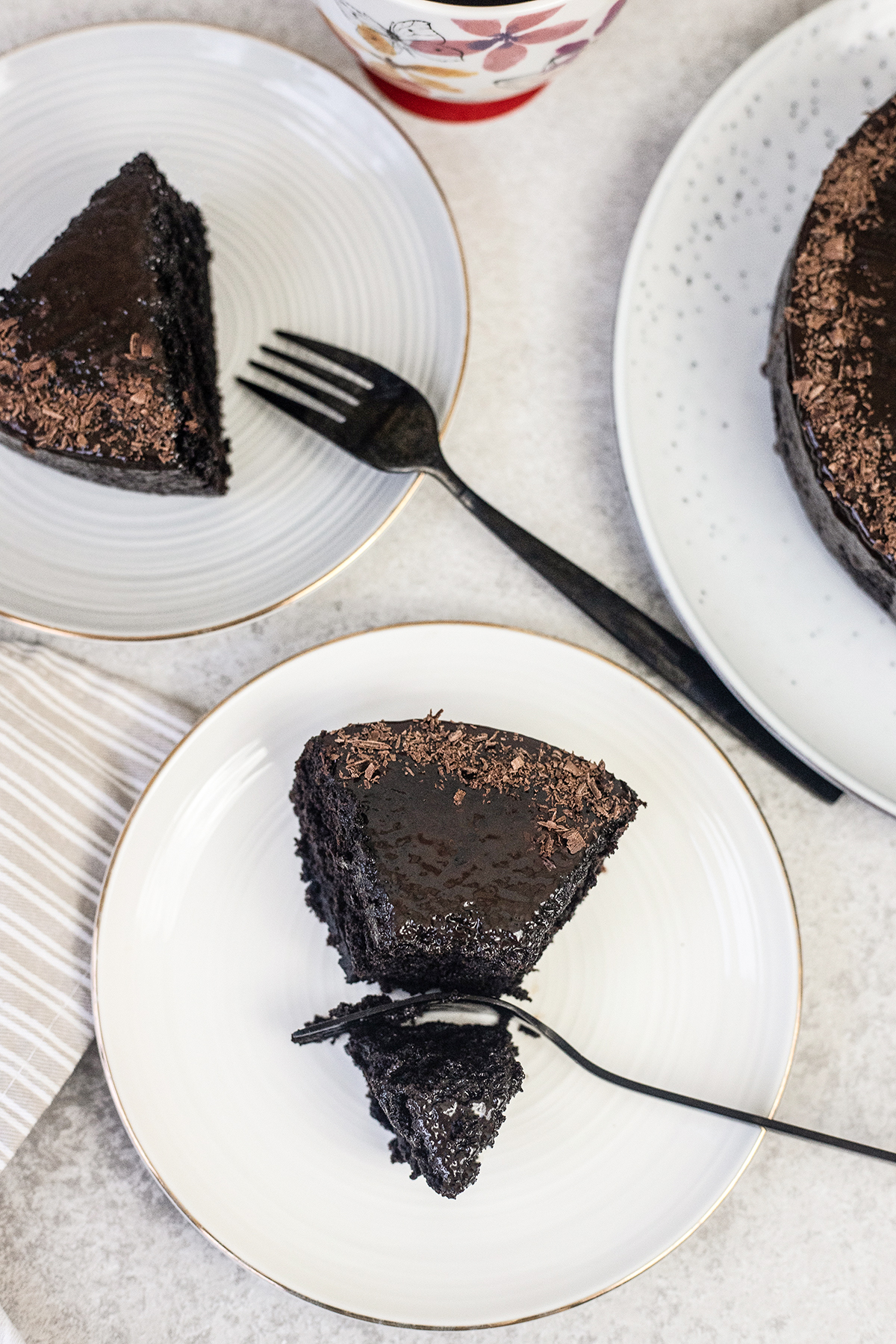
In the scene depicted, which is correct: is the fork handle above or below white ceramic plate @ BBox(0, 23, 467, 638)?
below

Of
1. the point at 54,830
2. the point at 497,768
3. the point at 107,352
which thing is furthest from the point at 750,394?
the point at 54,830

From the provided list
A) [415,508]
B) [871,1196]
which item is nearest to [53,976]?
[415,508]

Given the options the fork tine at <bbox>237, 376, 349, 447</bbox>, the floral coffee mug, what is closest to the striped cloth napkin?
the fork tine at <bbox>237, 376, 349, 447</bbox>

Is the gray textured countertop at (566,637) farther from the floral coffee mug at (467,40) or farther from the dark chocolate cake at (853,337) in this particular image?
the dark chocolate cake at (853,337)

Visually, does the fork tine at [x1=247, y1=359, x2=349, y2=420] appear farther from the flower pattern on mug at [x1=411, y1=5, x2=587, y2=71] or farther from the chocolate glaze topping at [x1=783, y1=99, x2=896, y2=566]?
the chocolate glaze topping at [x1=783, y1=99, x2=896, y2=566]

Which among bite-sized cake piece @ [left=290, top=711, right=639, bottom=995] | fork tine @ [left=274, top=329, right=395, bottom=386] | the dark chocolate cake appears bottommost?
bite-sized cake piece @ [left=290, top=711, right=639, bottom=995]

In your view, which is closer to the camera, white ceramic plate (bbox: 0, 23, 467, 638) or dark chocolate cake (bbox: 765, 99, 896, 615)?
dark chocolate cake (bbox: 765, 99, 896, 615)

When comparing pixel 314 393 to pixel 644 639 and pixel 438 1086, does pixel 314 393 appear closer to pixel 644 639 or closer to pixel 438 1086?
pixel 644 639

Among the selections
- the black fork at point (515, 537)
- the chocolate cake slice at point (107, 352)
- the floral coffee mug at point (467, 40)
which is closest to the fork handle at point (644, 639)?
the black fork at point (515, 537)
